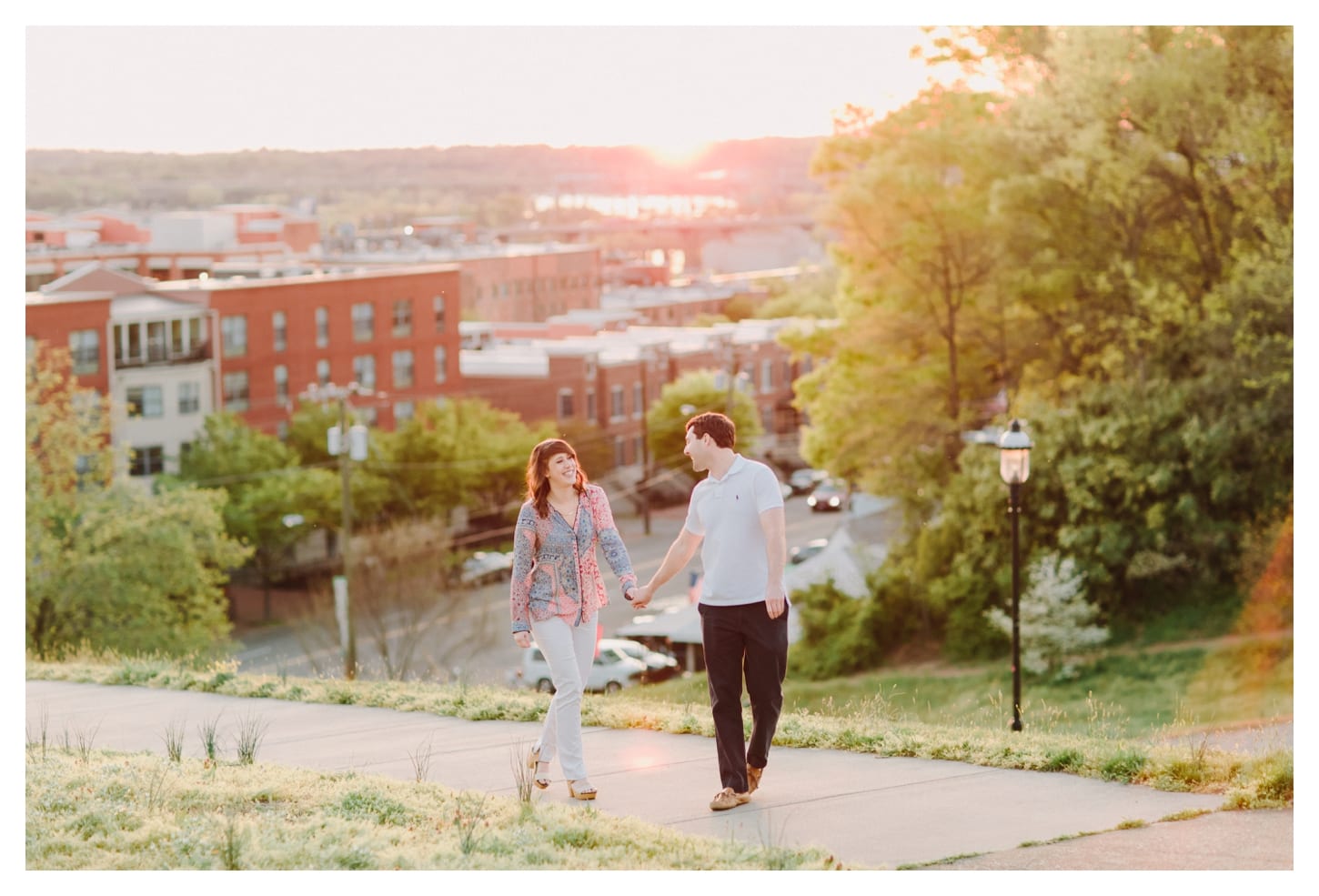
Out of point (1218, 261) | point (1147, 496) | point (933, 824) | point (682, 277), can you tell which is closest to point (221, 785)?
point (933, 824)

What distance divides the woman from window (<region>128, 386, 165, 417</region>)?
5290 cm

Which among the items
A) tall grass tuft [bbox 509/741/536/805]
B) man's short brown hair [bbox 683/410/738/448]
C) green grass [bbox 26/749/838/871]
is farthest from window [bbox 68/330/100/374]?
man's short brown hair [bbox 683/410/738/448]

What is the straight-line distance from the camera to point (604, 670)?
34.9m

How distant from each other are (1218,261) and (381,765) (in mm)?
27797

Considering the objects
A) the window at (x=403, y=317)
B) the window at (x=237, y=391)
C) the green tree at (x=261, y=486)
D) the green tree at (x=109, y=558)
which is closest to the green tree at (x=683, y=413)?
the window at (x=403, y=317)

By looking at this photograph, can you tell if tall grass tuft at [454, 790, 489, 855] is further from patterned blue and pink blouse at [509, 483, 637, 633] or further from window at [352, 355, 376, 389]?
window at [352, 355, 376, 389]

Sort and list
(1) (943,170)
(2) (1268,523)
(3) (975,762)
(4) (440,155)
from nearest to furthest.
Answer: (3) (975,762)
(2) (1268,523)
(1) (943,170)
(4) (440,155)

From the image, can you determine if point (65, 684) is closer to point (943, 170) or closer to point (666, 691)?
point (666, 691)

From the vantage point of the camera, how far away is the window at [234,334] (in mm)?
62000

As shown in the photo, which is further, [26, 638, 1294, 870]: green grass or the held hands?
the held hands

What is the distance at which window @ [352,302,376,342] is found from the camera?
67.6 metres

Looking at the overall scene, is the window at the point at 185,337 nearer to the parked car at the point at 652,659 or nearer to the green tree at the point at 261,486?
the green tree at the point at 261,486

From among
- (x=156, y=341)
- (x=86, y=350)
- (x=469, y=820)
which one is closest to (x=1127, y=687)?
(x=469, y=820)

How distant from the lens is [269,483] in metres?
54.4
